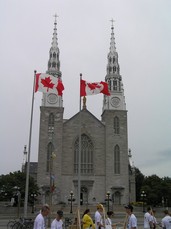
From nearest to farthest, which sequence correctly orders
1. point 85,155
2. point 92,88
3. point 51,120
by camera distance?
point 92,88 → point 85,155 → point 51,120

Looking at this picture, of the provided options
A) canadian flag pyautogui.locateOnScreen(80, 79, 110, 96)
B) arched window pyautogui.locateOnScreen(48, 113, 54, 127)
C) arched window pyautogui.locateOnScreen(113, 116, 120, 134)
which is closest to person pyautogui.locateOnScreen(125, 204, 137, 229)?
canadian flag pyautogui.locateOnScreen(80, 79, 110, 96)

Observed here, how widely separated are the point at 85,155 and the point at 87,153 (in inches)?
21.3

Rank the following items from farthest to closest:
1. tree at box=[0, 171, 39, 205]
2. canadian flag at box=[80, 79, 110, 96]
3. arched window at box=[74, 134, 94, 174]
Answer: arched window at box=[74, 134, 94, 174], tree at box=[0, 171, 39, 205], canadian flag at box=[80, 79, 110, 96]

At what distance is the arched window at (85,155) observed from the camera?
58.6 meters

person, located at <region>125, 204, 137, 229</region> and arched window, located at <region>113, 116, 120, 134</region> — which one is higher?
arched window, located at <region>113, 116, 120, 134</region>

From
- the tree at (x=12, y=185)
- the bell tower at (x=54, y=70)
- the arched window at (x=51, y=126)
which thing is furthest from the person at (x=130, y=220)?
the bell tower at (x=54, y=70)

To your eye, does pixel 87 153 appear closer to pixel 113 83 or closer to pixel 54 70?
pixel 113 83

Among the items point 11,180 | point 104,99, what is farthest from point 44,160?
point 104,99

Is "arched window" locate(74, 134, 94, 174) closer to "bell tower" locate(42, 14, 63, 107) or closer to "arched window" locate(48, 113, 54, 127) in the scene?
"arched window" locate(48, 113, 54, 127)

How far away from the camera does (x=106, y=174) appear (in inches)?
2280

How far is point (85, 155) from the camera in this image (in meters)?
59.3

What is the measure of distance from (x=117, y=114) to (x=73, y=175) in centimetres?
1400

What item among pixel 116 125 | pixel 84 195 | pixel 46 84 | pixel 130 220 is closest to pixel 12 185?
pixel 84 195

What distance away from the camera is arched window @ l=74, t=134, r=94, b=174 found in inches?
2307
